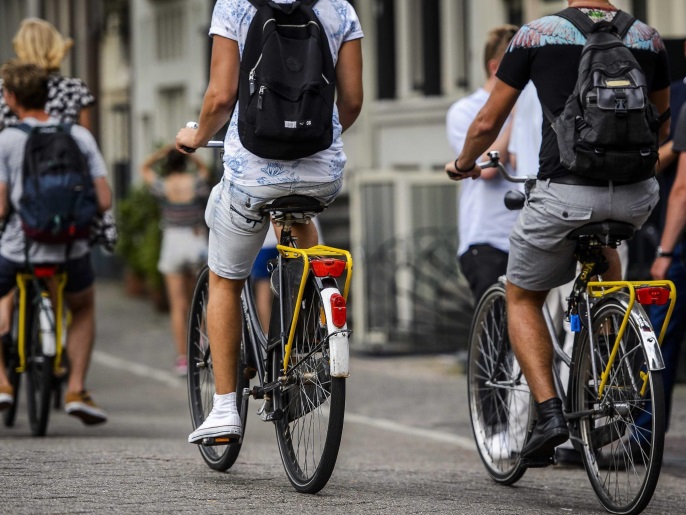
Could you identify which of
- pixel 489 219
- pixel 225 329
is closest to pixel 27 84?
pixel 489 219

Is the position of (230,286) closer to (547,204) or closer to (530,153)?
(547,204)

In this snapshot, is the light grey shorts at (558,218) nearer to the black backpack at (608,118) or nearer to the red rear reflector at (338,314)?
the black backpack at (608,118)

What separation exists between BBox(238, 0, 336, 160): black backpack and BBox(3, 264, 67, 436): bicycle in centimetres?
309

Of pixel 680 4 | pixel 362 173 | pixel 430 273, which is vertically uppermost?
pixel 680 4

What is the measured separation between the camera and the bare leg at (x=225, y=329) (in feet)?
19.0

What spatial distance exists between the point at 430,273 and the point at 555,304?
7856 mm

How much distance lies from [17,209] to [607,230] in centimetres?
361

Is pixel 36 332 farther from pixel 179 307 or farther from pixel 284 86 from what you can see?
pixel 179 307

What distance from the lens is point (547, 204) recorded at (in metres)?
5.49

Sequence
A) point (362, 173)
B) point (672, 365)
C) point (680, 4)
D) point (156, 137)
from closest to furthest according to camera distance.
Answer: point (672, 365) → point (680, 4) → point (362, 173) → point (156, 137)

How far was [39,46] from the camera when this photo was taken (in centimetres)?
873

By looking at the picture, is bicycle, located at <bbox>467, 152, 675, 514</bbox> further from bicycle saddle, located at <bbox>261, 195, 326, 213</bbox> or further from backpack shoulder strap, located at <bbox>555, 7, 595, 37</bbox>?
bicycle saddle, located at <bbox>261, 195, 326, 213</bbox>

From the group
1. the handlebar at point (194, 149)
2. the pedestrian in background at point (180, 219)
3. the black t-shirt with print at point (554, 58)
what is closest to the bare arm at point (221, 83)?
the handlebar at point (194, 149)

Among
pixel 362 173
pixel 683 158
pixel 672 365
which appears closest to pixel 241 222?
pixel 683 158
